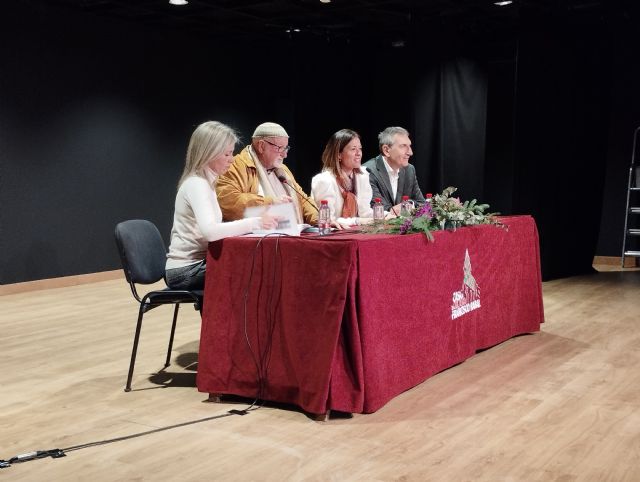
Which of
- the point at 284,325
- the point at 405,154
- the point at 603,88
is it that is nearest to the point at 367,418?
the point at 284,325

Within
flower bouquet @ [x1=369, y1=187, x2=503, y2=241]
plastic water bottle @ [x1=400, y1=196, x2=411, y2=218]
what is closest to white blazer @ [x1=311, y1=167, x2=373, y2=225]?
plastic water bottle @ [x1=400, y1=196, x2=411, y2=218]

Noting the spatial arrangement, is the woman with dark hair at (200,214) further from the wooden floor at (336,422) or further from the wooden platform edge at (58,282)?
the wooden platform edge at (58,282)

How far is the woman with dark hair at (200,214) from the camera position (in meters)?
3.54

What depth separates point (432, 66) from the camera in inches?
331

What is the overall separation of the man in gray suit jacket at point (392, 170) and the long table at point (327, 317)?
1256mm

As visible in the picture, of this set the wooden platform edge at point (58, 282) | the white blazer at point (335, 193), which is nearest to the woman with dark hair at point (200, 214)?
the white blazer at point (335, 193)

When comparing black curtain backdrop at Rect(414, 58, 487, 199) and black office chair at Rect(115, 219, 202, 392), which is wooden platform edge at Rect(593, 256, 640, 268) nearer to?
black curtain backdrop at Rect(414, 58, 487, 199)

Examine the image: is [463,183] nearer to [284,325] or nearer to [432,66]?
[432,66]

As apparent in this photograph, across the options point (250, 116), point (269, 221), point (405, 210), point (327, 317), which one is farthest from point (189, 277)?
point (250, 116)

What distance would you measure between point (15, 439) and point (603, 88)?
7587 millimetres

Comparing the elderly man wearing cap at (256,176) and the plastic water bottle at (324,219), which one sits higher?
the elderly man wearing cap at (256,176)

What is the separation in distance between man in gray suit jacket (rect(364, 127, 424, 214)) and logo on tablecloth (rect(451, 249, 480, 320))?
3.12 feet

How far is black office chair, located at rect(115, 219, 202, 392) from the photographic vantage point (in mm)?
3727

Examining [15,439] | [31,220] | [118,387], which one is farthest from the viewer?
[31,220]
